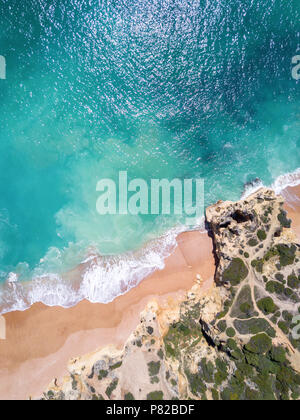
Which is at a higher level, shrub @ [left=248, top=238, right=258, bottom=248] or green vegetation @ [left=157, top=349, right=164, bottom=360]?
shrub @ [left=248, top=238, right=258, bottom=248]

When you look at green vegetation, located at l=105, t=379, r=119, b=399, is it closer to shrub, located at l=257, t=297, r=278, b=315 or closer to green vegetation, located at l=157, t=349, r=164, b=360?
green vegetation, located at l=157, t=349, r=164, b=360

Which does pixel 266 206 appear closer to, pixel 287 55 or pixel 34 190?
pixel 287 55

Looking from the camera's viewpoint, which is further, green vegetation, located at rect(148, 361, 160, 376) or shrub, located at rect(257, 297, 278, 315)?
green vegetation, located at rect(148, 361, 160, 376)

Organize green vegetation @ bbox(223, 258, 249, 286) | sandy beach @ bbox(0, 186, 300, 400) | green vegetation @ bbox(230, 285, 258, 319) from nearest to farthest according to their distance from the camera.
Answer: green vegetation @ bbox(230, 285, 258, 319) → green vegetation @ bbox(223, 258, 249, 286) → sandy beach @ bbox(0, 186, 300, 400)

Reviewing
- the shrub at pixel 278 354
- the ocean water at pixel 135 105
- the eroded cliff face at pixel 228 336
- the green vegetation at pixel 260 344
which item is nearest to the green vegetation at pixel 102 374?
the eroded cliff face at pixel 228 336

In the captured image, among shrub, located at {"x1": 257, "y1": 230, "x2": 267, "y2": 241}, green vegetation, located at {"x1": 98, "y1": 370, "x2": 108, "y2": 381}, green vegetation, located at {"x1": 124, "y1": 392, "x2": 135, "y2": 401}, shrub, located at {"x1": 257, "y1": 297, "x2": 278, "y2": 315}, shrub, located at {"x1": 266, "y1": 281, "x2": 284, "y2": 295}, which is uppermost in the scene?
shrub, located at {"x1": 257, "y1": 230, "x2": 267, "y2": 241}

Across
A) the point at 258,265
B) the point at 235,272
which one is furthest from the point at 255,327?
the point at 258,265

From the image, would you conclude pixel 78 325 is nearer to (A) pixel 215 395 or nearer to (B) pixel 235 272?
(A) pixel 215 395

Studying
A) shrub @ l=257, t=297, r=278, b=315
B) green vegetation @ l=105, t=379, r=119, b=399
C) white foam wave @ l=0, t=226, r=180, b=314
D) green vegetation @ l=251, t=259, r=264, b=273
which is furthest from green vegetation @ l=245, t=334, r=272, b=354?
green vegetation @ l=105, t=379, r=119, b=399
